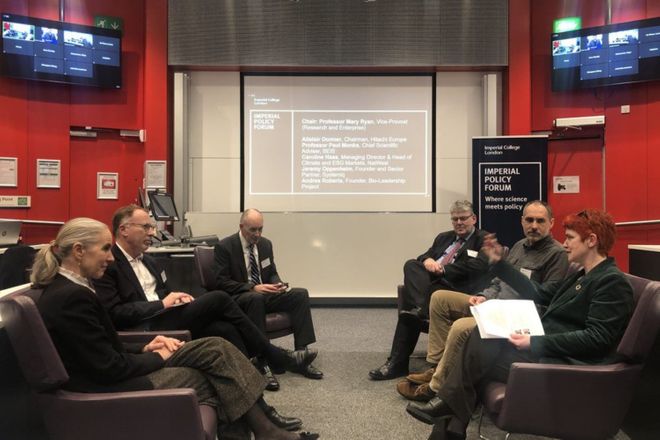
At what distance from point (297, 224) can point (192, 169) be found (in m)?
1.52

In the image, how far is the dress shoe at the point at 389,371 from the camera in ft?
10.00

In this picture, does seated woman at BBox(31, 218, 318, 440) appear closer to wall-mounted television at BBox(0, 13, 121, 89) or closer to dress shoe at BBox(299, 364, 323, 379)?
dress shoe at BBox(299, 364, 323, 379)

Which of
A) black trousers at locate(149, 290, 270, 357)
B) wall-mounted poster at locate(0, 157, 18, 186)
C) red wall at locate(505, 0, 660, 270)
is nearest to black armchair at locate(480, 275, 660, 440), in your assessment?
black trousers at locate(149, 290, 270, 357)

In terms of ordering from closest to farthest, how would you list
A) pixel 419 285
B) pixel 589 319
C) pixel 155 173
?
pixel 589 319
pixel 419 285
pixel 155 173

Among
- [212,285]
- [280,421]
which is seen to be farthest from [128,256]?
[280,421]

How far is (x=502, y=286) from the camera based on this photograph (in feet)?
8.54

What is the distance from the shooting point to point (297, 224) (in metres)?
5.55

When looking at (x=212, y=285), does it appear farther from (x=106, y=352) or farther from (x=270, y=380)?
(x=106, y=352)

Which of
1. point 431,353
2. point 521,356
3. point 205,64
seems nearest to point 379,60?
point 205,64

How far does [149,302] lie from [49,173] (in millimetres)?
3746

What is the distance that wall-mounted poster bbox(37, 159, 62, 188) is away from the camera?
5.26m

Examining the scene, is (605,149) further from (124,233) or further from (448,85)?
(124,233)

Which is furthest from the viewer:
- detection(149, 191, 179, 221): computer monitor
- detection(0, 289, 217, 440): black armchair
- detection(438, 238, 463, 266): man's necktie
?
detection(149, 191, 179, 221): computer monitor

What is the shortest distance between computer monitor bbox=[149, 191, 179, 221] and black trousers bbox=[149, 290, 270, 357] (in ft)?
7.36
